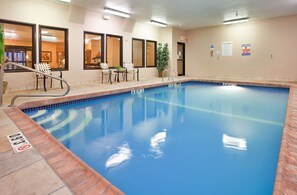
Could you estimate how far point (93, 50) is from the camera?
31.0 ft

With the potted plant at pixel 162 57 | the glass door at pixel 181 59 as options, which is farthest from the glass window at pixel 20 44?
the glass door at pixel 181 59

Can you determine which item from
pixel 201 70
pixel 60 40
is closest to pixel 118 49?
pixel 60 40

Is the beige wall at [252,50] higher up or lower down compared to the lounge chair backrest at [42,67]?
higher up

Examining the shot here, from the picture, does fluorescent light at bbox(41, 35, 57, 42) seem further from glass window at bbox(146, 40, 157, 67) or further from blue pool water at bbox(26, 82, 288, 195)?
glass window at bbox(146, 40, 157, 67)

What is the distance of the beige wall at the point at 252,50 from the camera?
9320mm

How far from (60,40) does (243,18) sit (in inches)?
299

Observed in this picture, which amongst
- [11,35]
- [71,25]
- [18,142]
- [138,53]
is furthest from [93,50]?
[18,142]

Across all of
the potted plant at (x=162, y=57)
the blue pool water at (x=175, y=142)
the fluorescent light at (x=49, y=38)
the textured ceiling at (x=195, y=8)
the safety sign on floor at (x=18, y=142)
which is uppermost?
the textured ceiling at (x=195, y=8)

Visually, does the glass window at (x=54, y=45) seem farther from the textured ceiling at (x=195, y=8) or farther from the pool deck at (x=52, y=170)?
the pool deck at (x=52, y=170)

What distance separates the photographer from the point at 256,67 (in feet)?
33.5

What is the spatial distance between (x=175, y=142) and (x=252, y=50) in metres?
8.74

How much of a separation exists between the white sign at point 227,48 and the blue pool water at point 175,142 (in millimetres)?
5419

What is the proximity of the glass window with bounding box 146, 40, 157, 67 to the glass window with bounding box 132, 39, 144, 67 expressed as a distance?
577 millimetres

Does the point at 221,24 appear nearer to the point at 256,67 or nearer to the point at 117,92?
the point at 256,67
